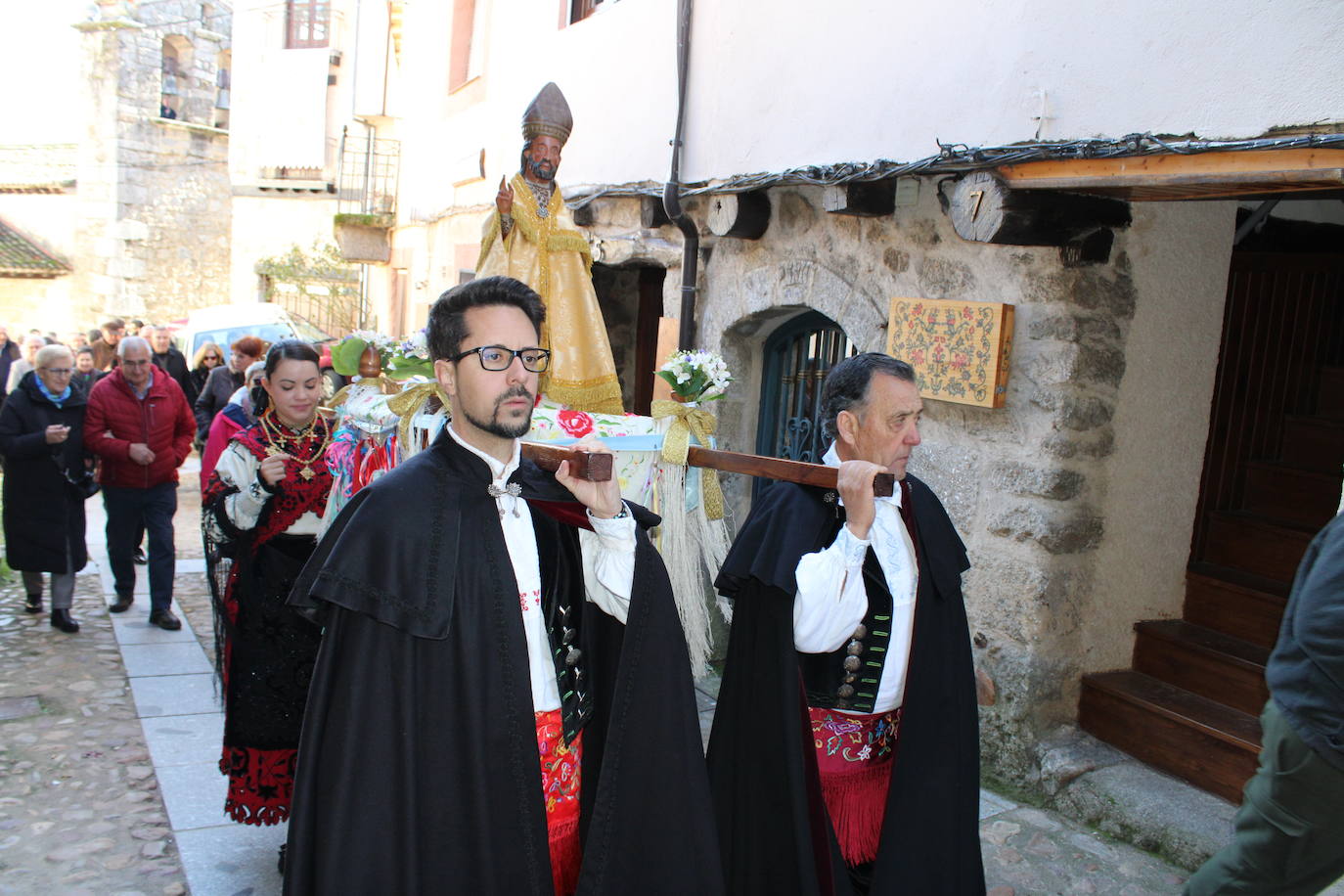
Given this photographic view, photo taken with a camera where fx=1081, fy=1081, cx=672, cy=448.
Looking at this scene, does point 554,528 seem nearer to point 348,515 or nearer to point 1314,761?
point 348,515

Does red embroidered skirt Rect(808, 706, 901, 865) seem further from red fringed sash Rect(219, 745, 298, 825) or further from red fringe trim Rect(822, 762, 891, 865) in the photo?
red fringed sash Rect(219, 745, 298, 825)

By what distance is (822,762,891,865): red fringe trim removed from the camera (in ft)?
9.12

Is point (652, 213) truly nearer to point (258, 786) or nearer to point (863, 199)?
point (863, 199)

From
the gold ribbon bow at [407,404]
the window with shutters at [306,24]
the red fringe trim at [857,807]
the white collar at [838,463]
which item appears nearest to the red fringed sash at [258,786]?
the gold ribbon bow at [407,404]

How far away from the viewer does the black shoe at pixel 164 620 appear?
6621mm

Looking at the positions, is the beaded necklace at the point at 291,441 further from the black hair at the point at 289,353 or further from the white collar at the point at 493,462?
the white collar at the point at 493,462

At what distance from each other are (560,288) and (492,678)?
2.45 metres

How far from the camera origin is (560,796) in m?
2.55

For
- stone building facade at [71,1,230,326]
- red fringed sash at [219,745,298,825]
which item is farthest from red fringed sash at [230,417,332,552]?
stone building facade at [71,1,230,326]

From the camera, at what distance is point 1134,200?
433 centimetres

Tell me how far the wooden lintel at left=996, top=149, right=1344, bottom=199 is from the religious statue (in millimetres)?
1699

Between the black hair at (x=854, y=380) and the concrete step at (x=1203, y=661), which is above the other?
the black hair at (x=854, y=380)

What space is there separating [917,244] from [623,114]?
3.31 metres

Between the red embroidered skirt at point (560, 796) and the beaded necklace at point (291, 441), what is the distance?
1712 mm
